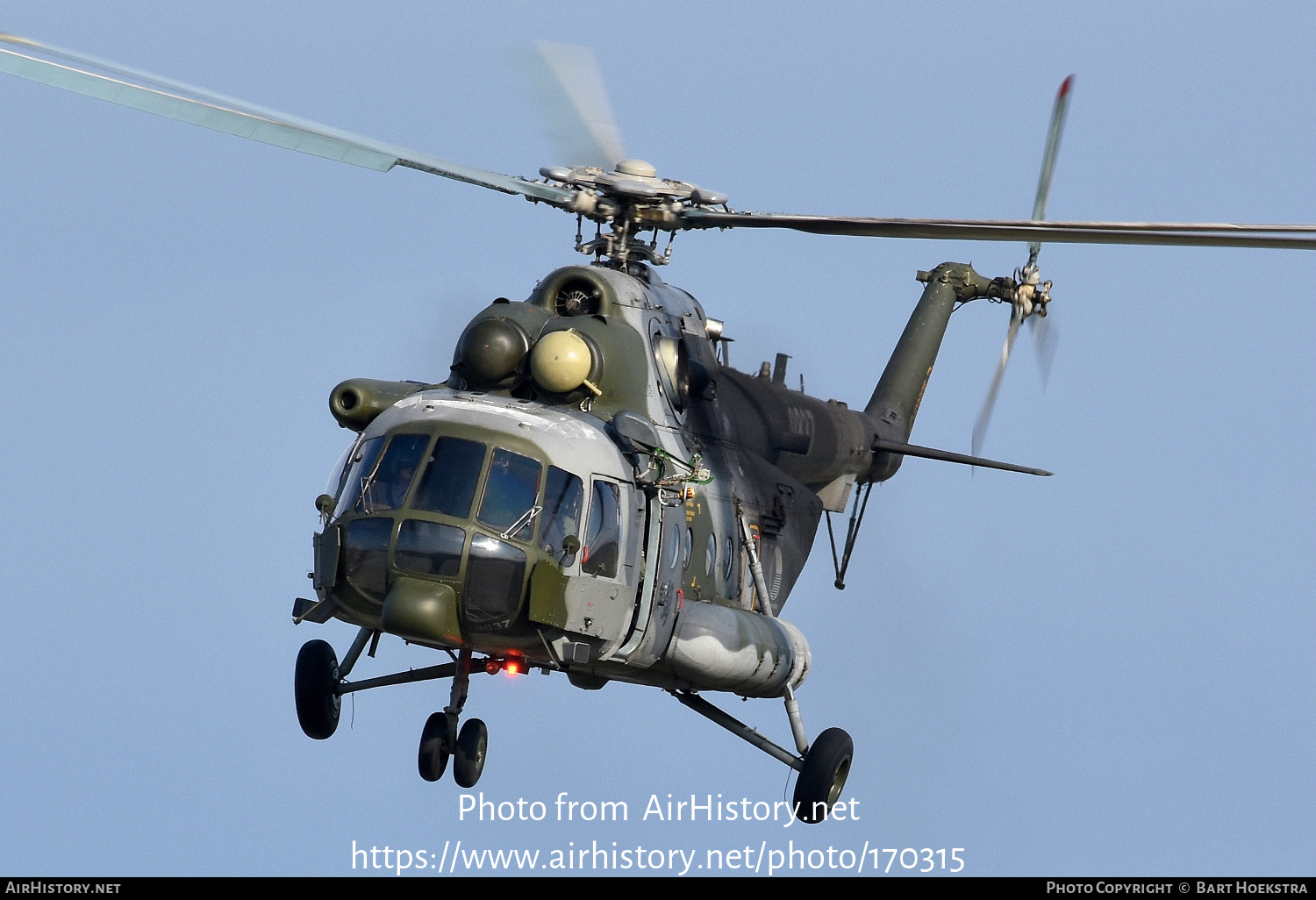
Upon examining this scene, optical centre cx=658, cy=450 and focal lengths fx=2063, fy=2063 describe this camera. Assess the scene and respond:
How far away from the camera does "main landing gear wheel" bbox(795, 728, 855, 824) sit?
55.0ft

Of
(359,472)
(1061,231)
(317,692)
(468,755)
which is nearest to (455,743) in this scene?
(468,755)

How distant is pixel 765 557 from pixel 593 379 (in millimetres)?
2901

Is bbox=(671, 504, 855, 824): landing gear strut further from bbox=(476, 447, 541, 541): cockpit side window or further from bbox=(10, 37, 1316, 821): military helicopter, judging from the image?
bbox=(476, 447, 541, 541): cockpit side window

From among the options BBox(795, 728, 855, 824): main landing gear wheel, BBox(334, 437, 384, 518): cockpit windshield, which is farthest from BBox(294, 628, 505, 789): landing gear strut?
BBox(795, 728, 855, 824): main landing gear wheel

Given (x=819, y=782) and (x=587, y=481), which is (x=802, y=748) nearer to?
(x=819, y=782)

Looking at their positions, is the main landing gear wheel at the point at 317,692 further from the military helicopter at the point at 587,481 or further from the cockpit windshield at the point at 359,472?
the cockpit windshield at the point at 359,472

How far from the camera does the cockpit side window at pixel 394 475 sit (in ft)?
47.8

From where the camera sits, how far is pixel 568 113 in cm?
1667

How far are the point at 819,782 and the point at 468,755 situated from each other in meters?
2.89

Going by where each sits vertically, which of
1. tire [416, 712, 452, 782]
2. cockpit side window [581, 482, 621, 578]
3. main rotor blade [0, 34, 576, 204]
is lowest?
tire [416, 712, 452, 782]

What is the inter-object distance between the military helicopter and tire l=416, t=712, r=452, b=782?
16 millimetres

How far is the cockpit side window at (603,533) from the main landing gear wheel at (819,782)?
2.91 m

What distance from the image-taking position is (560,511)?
1470 centimetres

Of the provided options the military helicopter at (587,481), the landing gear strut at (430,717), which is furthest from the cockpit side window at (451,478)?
the landing gear strut at (430,717)
